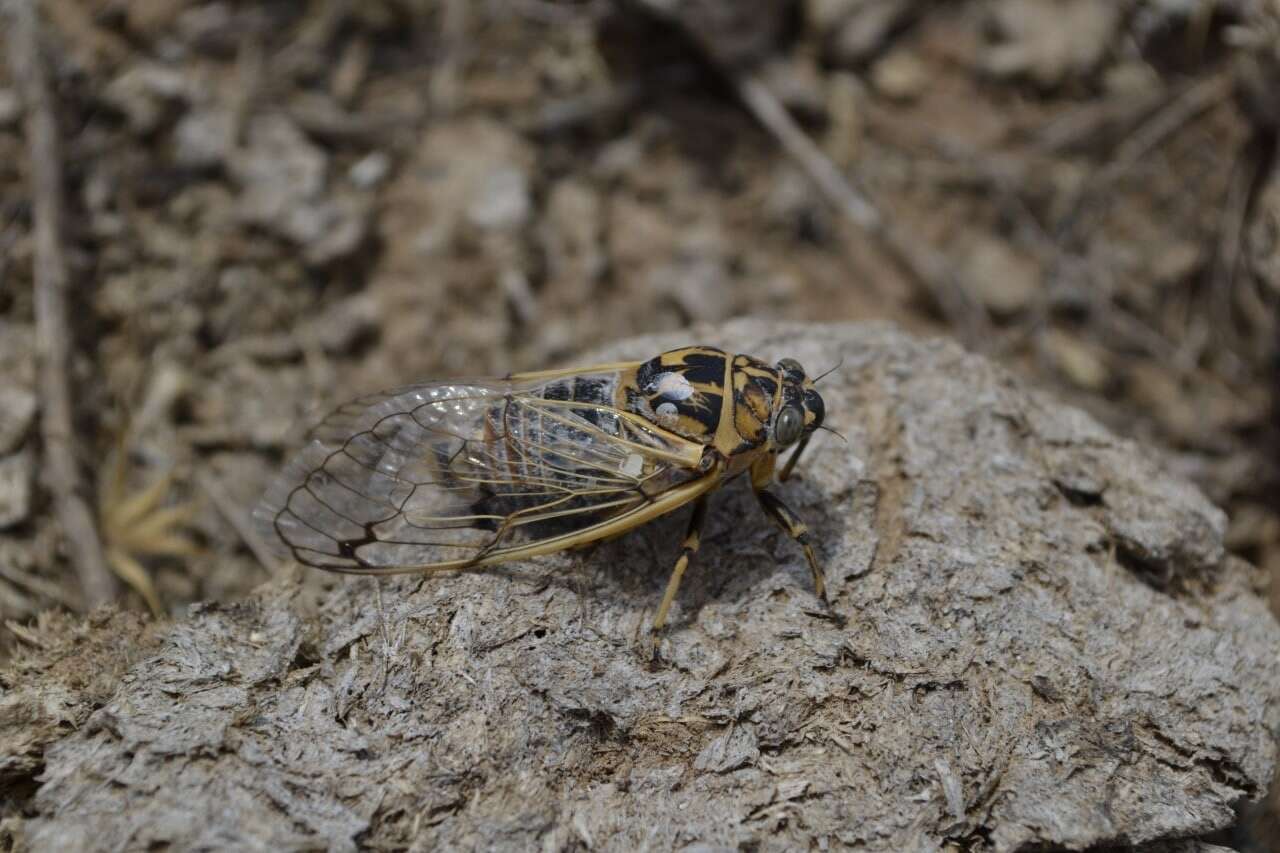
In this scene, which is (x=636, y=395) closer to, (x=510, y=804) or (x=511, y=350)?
(x=510, y=804)

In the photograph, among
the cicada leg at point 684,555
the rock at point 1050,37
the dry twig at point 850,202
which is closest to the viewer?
the cicada leg at point 684,555

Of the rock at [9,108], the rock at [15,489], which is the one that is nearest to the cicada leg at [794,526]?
the rock at [15,489]

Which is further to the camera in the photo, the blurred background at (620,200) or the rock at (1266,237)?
the rock at (1266,237)

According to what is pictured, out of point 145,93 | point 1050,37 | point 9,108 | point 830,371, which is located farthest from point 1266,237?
point 9,108

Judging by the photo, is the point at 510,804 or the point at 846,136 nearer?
the point at 510,804

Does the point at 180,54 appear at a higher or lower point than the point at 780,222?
higher

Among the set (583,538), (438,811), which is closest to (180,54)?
(583,538)

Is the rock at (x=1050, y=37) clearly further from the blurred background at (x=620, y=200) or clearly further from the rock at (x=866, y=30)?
the rock at (x=866, y=30)

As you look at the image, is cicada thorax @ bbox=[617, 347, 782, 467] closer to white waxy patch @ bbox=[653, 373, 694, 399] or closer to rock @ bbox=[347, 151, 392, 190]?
white waxy patch @ bbox=[653, 373, 694, 399]
